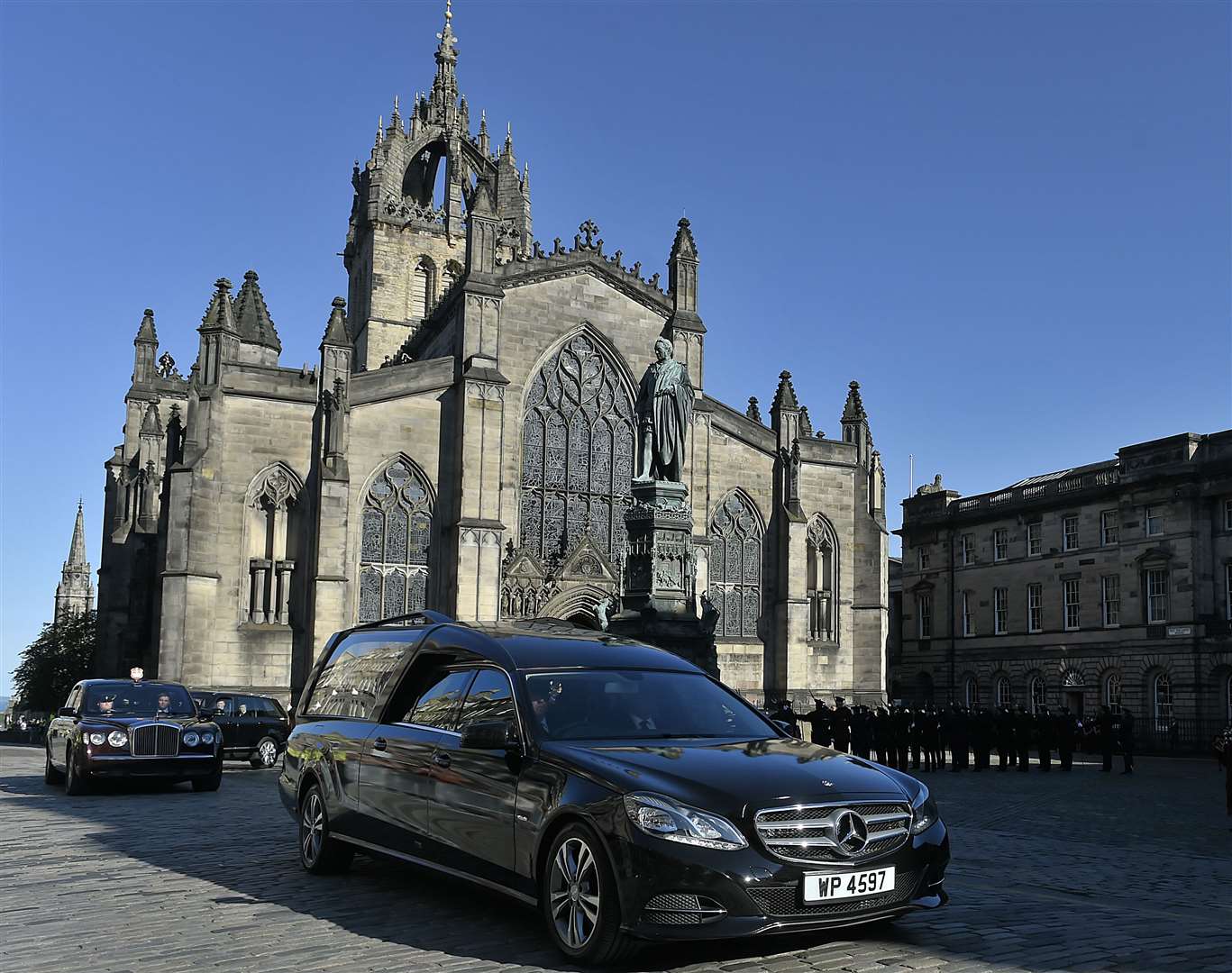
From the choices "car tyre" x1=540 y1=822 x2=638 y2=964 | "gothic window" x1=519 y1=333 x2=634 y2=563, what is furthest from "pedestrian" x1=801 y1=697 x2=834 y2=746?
"car tyre" x1=540 y1=822 x2=638 y2=964

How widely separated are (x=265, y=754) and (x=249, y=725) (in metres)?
0.71

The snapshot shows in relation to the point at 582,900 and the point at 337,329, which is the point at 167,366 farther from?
the point at 582,900

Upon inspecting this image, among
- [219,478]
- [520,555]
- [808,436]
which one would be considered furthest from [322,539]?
[808,436]

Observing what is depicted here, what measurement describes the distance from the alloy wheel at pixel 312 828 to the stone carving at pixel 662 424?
1095cm

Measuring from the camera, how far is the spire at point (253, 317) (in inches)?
1578

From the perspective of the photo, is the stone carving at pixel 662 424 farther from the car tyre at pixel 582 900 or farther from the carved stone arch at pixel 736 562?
the carved stone arch at pixel 736 562

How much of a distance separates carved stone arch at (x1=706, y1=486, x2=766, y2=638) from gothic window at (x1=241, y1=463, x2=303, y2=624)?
12389 millimetres

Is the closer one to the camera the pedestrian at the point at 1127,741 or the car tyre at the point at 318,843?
the car tyre at the point at 318,843

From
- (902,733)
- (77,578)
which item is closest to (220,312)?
(902,733)

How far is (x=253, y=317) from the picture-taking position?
40.6 meters

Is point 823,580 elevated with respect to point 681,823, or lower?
elevated

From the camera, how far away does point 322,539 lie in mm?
31156

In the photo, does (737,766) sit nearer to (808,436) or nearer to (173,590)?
(173,590)

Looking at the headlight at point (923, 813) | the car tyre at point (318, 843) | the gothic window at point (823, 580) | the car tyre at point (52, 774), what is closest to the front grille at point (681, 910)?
the headlight at point (923, 813)
